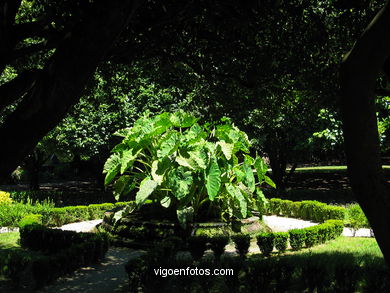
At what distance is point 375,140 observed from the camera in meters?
2.95

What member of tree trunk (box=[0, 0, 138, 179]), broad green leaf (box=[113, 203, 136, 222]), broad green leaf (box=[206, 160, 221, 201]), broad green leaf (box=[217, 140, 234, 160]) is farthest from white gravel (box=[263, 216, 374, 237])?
tree trunk (box=[0, 0, 138, 179])

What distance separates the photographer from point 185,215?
9.20m

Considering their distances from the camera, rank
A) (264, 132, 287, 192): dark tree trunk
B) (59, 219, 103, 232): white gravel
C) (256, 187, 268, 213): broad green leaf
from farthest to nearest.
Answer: (264, 132, 287, 192): dark tree trunk, (59, 219, 103, 232): white gravel, (256, 187, 268, 213): broad green leaf

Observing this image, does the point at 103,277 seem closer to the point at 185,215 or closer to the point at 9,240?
the point at 185,215

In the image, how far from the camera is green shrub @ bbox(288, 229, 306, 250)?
898 cm

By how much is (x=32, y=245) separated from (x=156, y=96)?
1271cm

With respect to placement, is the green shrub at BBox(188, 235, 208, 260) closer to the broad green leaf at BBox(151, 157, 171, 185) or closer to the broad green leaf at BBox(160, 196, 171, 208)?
the broad green leaf at BBox(160, 196, 171, 208)

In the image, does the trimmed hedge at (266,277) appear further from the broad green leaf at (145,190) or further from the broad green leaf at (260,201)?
the broad green leaf at (260,201)

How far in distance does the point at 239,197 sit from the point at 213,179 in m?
1.03

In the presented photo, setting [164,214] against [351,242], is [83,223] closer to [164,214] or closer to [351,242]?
[164,214]

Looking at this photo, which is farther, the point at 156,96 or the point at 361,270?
the point at 156,96

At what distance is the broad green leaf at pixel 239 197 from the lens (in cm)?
959

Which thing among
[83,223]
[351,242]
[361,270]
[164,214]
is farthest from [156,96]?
[361,270]

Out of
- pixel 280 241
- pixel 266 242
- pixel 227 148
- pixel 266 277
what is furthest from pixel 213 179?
pixel 266 277
